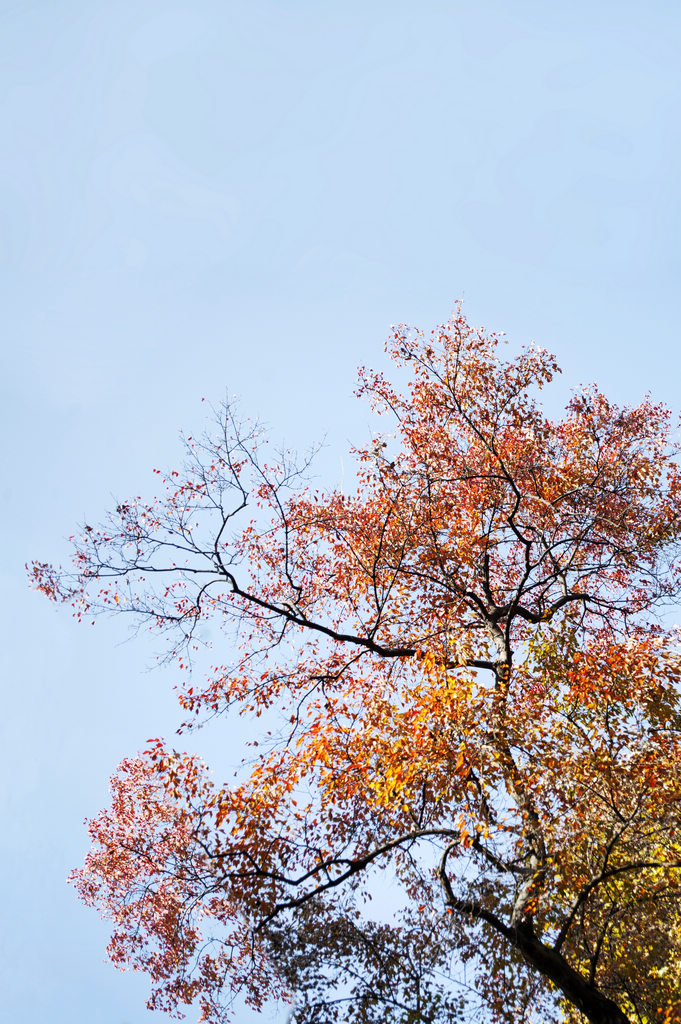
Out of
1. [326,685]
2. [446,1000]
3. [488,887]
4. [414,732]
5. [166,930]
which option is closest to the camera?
[414,732]

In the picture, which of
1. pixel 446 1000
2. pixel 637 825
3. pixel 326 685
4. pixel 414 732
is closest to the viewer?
pixel 637 825

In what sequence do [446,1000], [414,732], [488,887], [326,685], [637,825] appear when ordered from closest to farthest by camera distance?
[637,825], [414,732], [488,887], [446,1000], [326,685]

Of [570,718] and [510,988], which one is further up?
[570,718]

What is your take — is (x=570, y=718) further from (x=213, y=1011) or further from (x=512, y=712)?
(x=213, y=1011)

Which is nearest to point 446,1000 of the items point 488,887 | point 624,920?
point 488,887

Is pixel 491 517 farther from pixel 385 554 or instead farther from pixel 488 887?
pixel 488 887

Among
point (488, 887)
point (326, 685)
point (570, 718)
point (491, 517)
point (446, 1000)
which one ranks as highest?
point (491, 517)

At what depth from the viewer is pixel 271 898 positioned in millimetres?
10039

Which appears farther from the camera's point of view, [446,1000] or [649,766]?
[446,1000]

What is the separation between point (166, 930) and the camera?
692 inches

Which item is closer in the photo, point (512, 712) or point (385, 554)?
point (512, 712)

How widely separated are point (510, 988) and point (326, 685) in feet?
19.8

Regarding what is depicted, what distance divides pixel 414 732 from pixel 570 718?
2.38 meters

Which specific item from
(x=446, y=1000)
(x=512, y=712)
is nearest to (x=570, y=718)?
(x=512, y=712)
